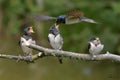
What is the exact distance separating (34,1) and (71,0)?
734mm

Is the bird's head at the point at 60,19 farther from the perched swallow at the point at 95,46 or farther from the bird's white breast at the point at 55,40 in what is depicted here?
the perched swallow at the point at 95,46

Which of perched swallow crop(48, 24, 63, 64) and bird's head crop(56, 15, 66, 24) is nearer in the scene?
bird's head crop(56, 15, 66, 24)

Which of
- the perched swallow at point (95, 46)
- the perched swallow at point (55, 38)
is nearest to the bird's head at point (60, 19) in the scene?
the perched swallow at point (55, 38)

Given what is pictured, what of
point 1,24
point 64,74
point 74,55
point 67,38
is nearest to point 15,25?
point 1,24

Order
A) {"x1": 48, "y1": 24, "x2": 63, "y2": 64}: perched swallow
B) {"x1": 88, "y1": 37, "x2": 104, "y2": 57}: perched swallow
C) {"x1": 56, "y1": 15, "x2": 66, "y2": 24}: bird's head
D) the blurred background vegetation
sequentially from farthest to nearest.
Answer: the blurred background vegetation → {"x1": 88, "y1": 37, "x2": 104, "y2": 57}: perched swallow → {"x1": 48, "y1": 24, "x2": 63, "y2": 64}: perched swallow → {"x1": 56, "y1": 15, "x2": 66, "y2": 24}: bird's head

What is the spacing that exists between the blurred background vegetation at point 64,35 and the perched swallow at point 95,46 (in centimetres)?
469

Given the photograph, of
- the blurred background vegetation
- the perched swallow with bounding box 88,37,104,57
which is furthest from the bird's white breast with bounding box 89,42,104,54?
the blurred background vegetation

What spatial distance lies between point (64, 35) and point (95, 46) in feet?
23.0

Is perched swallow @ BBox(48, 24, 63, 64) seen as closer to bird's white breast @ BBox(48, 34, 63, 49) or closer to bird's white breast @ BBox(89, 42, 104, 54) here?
bird's white breast @ BBox(48, 34, 63, 49)

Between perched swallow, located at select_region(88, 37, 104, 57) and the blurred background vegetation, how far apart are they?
469cm

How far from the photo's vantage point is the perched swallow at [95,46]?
93.4 inches

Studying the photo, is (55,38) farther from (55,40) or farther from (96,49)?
(96,49)

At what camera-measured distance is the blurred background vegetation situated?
7.96 m

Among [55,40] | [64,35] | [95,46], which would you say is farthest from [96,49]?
[64,35]
